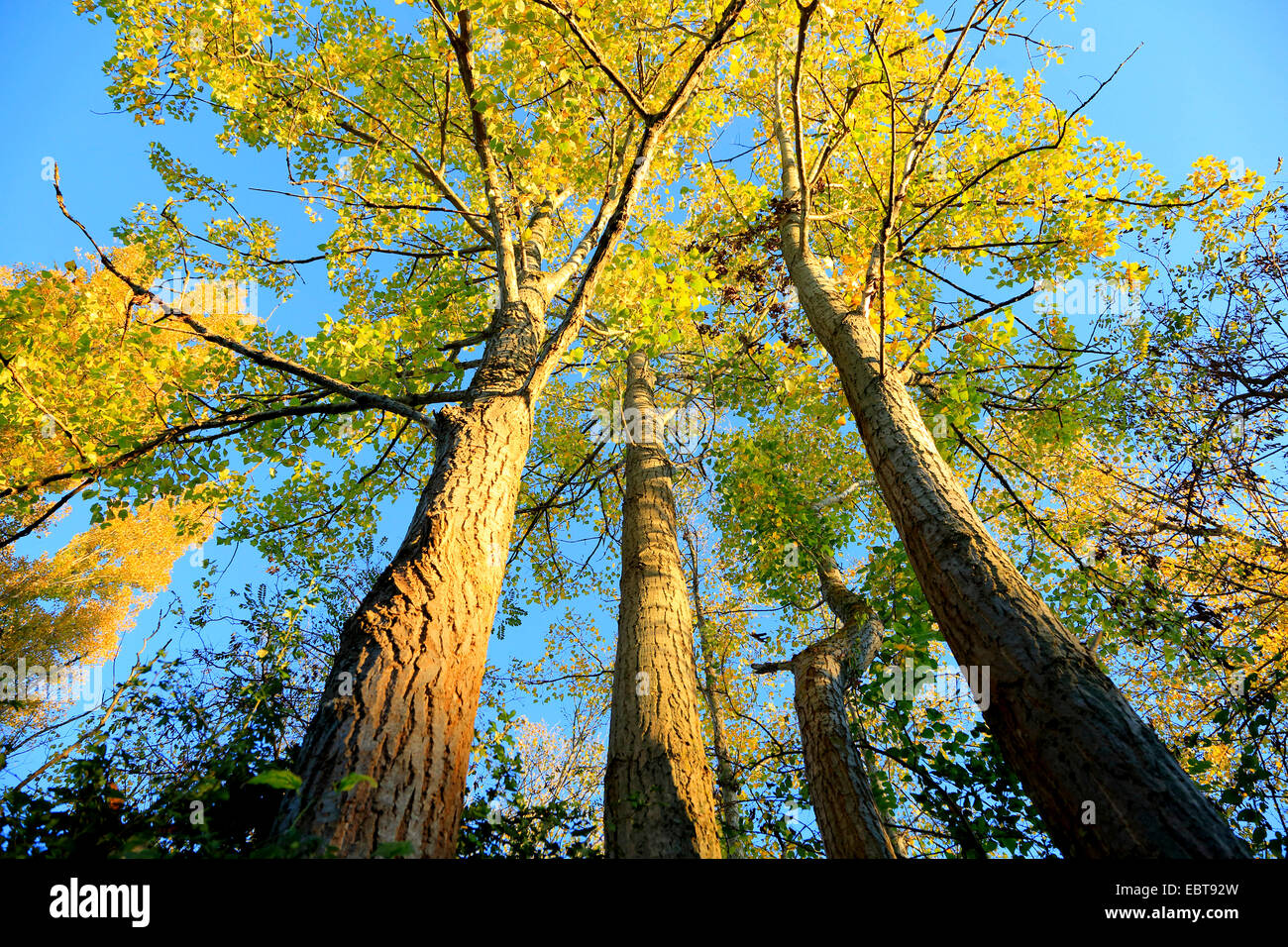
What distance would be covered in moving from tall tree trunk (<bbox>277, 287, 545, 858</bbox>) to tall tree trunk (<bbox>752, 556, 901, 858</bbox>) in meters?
3.49

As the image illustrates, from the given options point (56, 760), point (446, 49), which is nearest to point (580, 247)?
point (446, 49)

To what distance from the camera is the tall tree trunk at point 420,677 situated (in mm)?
1771

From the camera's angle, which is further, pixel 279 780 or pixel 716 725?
pixel 716 725

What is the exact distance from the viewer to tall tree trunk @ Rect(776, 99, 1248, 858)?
6.89 ft

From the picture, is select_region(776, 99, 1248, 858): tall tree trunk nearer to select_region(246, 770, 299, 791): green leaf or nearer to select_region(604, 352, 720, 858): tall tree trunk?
select_region(604, 352, 720, 858): tall tree trunk

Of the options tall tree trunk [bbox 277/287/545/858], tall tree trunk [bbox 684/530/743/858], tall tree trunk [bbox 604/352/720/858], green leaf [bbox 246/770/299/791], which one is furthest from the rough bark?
tall tree trunk [bbox 684/530/743/858]

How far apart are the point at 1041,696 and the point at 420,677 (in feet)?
9.03

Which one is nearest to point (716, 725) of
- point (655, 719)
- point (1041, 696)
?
point (655, 719)

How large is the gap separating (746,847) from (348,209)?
345 inches

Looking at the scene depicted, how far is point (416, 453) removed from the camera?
6.48 m

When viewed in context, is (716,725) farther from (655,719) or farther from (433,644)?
(433,644)

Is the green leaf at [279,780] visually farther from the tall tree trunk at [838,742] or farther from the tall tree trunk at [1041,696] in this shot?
the tall tree trunk at [838,742]

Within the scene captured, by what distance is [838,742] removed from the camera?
15.8ft
